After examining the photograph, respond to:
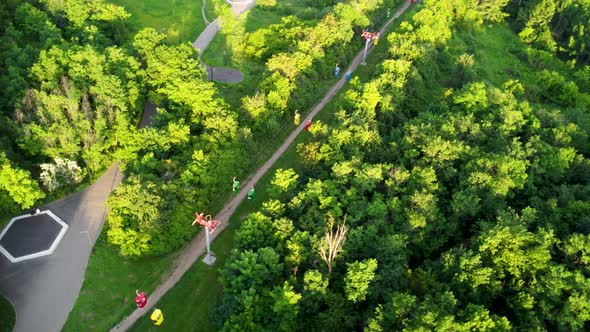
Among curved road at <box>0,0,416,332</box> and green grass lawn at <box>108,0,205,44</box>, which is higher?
green grass lawn at <box>108,0,205,44</box>

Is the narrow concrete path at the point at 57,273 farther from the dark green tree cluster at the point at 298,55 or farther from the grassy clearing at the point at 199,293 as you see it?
the dark green tree cluster at the point at 298,55

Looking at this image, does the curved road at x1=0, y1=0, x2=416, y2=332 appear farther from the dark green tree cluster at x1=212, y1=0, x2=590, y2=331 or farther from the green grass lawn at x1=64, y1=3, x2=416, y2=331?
the dark green tree cluster at x1=212, y1=0, x2=590, y2=331

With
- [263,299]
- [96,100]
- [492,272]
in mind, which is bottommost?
[263,299]

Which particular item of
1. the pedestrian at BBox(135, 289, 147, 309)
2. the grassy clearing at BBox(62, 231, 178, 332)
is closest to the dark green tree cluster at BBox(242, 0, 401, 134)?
the grassy clearing at BBox(62, 231, 178, 332)

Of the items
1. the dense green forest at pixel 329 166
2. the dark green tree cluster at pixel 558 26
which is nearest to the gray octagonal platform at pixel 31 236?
the dense green forest at pixel 329 166

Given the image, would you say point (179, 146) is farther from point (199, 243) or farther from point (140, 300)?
point (140, 300)

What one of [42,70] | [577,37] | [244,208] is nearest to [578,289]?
[244,208]

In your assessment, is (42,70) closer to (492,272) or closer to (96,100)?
(96,100)
